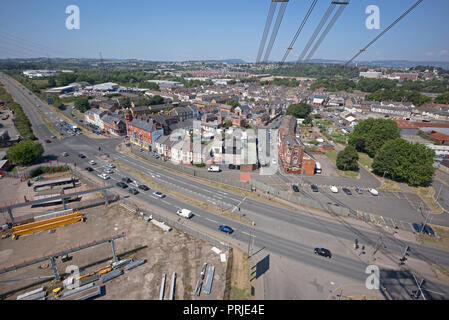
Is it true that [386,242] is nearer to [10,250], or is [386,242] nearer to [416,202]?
[416,202]

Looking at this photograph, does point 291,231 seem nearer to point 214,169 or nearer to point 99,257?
point 214,169

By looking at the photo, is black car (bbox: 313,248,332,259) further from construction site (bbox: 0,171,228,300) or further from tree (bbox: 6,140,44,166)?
tree (bbox: 6,140,44,166)

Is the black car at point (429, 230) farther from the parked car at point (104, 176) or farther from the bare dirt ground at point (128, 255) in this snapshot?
A: the parked car at point (104, 176)

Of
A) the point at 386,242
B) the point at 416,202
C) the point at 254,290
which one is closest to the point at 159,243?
the point at 254,290

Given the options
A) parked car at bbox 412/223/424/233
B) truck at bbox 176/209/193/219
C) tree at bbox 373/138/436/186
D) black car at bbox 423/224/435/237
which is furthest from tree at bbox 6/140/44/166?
tree at bbox 373/138/436/186

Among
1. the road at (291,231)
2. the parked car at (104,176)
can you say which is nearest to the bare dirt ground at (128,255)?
the road at (291,231)

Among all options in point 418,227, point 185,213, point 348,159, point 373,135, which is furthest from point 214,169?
point 373,135
